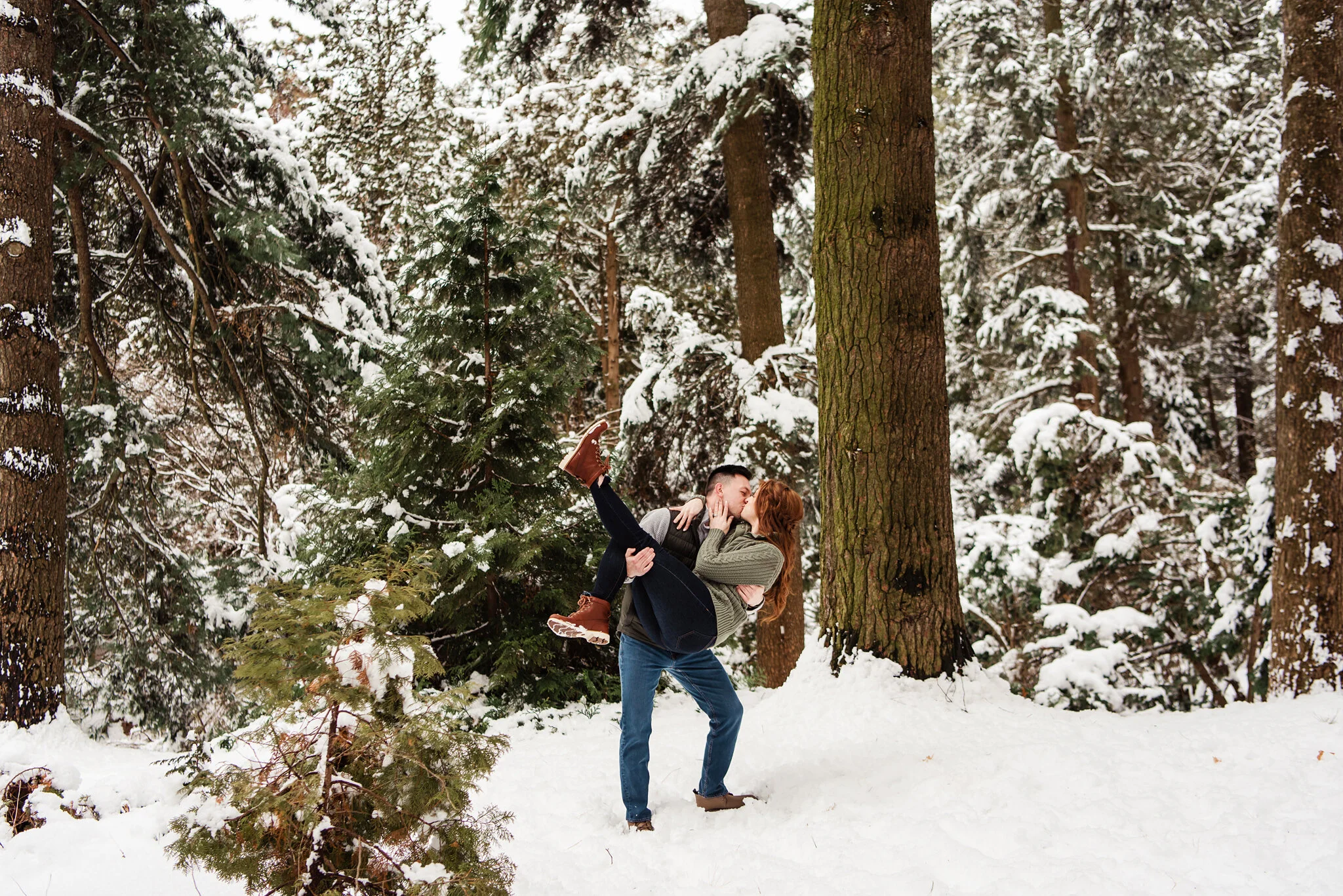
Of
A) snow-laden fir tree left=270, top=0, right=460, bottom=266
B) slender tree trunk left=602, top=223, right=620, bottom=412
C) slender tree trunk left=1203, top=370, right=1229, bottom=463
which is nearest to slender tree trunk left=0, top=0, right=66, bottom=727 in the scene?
snow-laden fir tree left=270, top=0, right=460, bottom=266

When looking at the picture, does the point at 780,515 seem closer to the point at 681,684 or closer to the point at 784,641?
the point at 681,684

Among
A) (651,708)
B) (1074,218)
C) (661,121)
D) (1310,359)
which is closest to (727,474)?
(651,708)

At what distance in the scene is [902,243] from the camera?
4730 millimetres

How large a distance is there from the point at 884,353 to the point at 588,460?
2216 millimetres

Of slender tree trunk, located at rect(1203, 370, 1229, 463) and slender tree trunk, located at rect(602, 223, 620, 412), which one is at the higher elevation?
slender tree trunk, located at rect(602, 223, 620, 412)

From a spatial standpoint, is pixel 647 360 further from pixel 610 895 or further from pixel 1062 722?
pixel 610 895

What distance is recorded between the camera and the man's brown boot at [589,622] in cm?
351

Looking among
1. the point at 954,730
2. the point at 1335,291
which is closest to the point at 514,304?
the point at 954,730

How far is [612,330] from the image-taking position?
41.6 ft

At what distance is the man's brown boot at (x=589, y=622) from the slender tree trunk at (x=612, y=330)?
8794mm

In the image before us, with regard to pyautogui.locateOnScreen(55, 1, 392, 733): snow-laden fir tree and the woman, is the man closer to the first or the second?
the woman

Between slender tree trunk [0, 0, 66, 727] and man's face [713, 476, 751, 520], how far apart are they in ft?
15.3

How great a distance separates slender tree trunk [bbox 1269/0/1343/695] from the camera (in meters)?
5.43

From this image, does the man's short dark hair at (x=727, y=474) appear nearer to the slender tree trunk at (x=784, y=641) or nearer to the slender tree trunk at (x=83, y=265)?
the slender tree trunk at (x=784, y=641)
